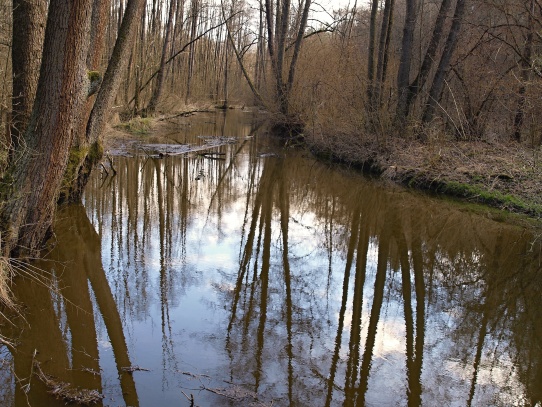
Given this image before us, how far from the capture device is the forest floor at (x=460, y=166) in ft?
34.7

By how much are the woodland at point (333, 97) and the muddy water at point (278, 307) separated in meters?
1.08

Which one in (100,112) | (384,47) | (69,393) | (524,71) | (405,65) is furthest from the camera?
(384,47)

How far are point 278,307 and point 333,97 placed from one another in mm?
12921

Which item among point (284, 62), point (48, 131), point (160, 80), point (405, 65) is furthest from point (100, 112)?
point (284, 62)

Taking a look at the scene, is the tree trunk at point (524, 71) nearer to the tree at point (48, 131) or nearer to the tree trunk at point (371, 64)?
the tree trunk at point (371, 64)

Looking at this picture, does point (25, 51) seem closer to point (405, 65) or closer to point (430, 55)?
point (405, 65)

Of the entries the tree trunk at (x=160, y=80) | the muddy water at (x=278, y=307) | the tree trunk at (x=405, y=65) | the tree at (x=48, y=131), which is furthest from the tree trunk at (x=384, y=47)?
the tree at (x=48, y=131)

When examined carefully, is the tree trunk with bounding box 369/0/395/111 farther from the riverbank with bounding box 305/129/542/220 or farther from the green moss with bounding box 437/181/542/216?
the green moss with bounding box 437/181/542/216

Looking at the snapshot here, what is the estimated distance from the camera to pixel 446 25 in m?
16.8

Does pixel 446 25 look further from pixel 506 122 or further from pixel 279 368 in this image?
pixel 279 368

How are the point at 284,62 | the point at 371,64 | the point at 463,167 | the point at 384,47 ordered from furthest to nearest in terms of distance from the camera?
the point at 284,62
the point at 371,64
the point at 384,47
the point at 463,167

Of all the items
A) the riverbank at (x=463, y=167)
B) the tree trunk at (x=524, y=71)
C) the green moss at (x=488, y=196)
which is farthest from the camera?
the tree trunk at (x=524, y=71)

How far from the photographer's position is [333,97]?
57.7 feet

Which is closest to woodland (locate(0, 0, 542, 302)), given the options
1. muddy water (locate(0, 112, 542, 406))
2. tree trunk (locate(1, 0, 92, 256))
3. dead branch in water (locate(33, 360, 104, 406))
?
tree trunk (locate(1, 0, 92, 256))
